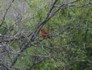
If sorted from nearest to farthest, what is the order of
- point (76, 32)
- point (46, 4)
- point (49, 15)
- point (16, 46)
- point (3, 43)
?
1. point (3, 43)
2. point (49, 15)
3. point (16, 46)
4. point (46, 4)
5. point (76, 32)

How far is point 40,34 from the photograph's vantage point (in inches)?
141

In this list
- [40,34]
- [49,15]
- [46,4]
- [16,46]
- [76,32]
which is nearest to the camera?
[49,15]

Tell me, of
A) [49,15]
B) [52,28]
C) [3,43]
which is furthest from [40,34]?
[52,28]

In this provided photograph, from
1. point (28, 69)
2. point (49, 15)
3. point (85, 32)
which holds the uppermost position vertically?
point (49, 15)

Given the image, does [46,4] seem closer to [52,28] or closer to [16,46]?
[52,28]

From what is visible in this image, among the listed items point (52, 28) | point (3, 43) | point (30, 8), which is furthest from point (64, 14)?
point (3, 43)

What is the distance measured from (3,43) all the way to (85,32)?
2799mm

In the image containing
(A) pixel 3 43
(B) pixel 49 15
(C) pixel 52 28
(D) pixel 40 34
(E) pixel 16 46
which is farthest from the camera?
(C) pixel 52 28

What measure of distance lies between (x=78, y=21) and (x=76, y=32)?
0.23 metres

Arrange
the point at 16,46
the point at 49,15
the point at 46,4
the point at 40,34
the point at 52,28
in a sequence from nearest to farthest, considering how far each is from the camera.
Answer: the point at 49,15
the point at 40,34
the point at 16,46
the point at 46,4
the point at 52,28

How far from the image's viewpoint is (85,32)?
523 cm

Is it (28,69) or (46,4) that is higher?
(46,4)

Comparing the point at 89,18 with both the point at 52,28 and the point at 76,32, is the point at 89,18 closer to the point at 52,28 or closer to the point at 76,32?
the point at 76,32

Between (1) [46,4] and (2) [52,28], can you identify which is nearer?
(1) [46,4]
